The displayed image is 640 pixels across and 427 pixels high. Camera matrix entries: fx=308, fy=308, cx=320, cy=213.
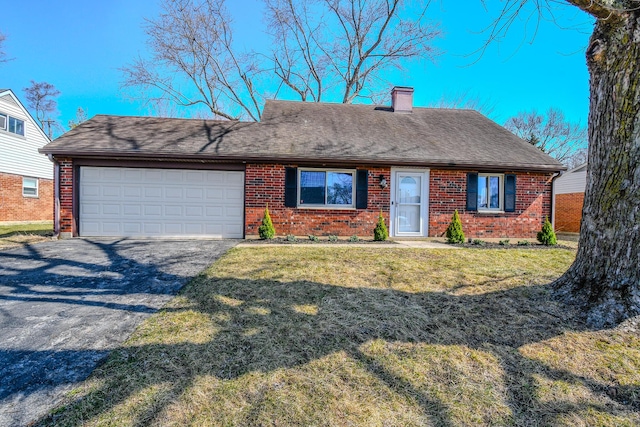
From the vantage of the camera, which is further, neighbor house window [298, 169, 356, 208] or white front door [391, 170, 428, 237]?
white front door [391, 170, 428, 237]

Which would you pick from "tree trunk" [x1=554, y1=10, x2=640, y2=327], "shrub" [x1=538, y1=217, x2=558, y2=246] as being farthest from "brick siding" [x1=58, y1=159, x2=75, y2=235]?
"shrub" [x1=538, y1=217, x2=558, y2=246]

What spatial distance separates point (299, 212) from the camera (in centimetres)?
875

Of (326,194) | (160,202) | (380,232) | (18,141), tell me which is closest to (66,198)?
(160,202)

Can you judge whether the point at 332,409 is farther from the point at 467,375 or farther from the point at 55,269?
the point at 55,269

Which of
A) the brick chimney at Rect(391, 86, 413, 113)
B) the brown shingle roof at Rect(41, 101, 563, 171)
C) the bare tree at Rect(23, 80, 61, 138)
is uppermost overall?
the bare tree at Rect(23, 80, 61, 138)

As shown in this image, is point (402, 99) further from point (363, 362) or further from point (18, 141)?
point (18, 141)

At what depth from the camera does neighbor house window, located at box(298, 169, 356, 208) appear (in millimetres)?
8820

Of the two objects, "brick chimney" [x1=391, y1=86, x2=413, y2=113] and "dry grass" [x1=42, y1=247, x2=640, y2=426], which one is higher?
"brick chimney" [x1=391, y1=86, x2=413, y2=113]

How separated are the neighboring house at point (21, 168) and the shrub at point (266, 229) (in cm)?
1433

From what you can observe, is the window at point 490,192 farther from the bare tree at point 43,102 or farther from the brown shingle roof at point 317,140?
the bare tree at point 43,102

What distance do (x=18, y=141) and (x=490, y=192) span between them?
21143 mm

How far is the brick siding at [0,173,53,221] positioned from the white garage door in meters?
10.1

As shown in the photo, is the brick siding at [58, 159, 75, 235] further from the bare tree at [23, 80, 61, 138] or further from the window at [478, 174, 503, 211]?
the bare tree at [23, 80, 61, 138]

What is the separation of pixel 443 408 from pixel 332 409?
0.76m
